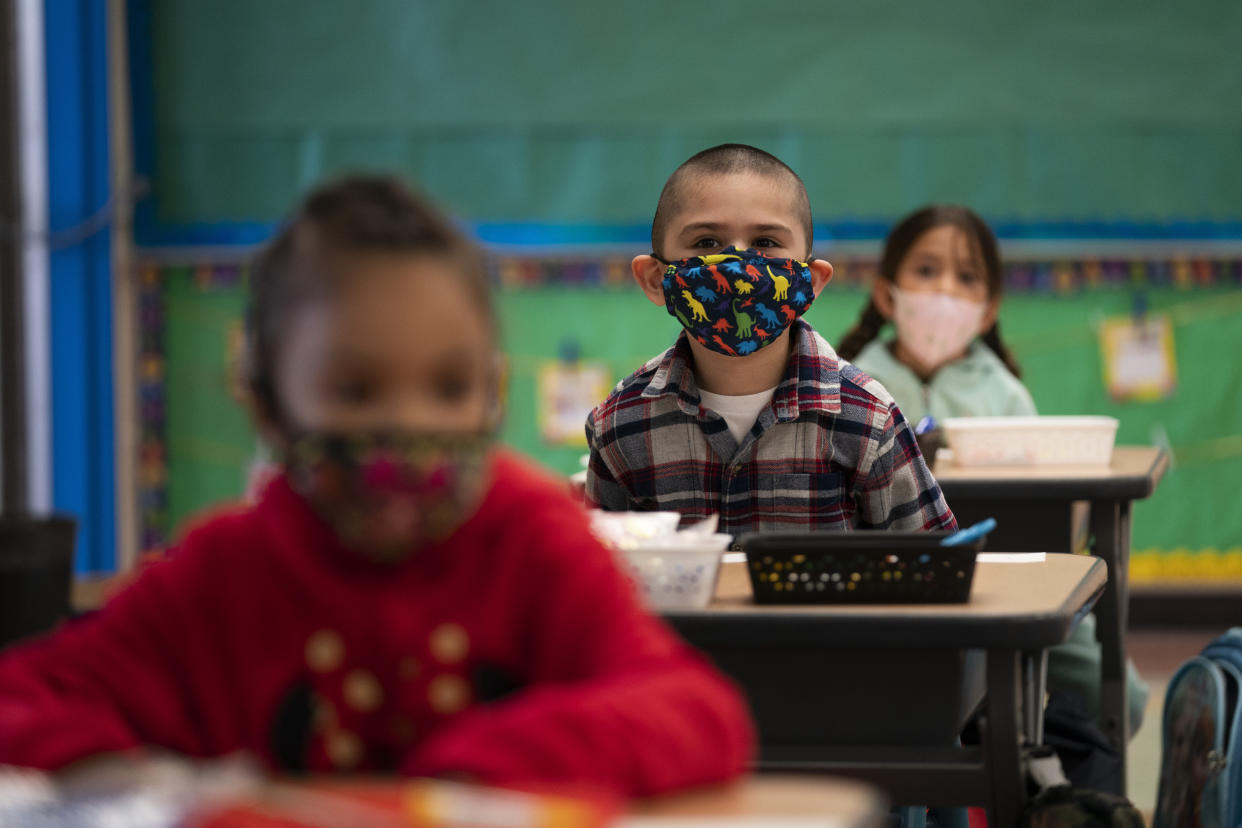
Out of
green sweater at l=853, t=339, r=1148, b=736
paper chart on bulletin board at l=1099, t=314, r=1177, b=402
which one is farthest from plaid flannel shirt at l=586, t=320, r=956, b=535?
paper chart on bulletin board at l=1099, t=314, r=1177, b=402

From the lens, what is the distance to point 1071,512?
11.0ft

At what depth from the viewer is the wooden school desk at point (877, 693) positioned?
1834mm

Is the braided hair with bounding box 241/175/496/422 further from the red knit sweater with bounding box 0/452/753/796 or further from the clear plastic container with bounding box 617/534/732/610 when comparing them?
the clear plastic container with bounding box 617/534/732/610

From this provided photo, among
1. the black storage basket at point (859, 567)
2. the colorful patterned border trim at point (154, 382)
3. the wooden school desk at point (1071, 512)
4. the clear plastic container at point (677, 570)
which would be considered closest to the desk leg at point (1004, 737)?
the black storage basket at point (859, 567)

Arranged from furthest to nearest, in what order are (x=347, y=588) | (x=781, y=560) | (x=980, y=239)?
(x=980, y=239) < (x=781, y=560) < (x=347, y=588)

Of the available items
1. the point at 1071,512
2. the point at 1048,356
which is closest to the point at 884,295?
the point at 1071,512

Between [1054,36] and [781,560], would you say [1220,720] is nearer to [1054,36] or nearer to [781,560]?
[781,560]

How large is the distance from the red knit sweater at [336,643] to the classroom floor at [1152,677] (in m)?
2.65

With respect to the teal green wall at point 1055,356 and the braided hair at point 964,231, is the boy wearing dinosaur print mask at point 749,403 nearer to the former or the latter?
the braided hair at point 964,231

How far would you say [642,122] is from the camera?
581 centimetres

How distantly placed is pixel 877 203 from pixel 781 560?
4054mm

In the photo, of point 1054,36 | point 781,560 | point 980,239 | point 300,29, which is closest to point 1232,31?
point 1054,36

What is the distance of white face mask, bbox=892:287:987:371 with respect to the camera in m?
4.21

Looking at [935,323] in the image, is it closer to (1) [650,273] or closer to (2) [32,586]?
(1) [650,273]
